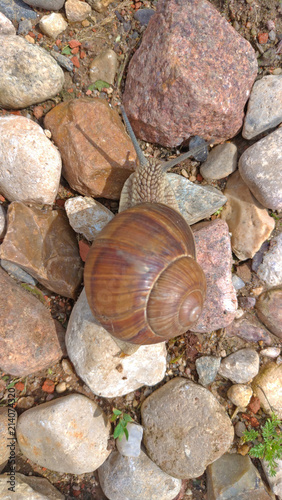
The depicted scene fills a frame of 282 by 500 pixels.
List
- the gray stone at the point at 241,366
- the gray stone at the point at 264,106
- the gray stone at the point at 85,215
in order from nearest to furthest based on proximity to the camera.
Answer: the gray stone at the point at 264,106 → the gray stone at the point at 85,215 → the gray stone at the point at 241,366

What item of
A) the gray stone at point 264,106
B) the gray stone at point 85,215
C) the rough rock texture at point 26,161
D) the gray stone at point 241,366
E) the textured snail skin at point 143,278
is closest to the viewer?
the textured snail skin at point 143,278

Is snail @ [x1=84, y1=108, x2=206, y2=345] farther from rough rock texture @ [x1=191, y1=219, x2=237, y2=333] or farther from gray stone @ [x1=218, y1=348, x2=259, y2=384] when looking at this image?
gray stone @ [x1=218, y1=348, x2=259, y2=384]

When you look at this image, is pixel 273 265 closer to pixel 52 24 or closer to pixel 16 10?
pixel 52 24

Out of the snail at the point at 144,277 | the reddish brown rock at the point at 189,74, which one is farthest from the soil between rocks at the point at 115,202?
the snail at the point at 144,277

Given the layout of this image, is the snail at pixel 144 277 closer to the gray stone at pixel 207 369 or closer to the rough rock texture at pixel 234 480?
the gray stone at pixel 207 369

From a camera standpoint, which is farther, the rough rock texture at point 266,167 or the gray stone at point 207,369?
the gray stone at point 207,369

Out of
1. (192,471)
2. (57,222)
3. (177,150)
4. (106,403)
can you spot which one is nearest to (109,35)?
(177,150)

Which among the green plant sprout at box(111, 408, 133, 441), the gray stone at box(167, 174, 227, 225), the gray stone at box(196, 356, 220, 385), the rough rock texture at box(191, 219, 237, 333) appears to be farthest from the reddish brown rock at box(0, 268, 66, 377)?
the gray stone at box(167, 174, 227, 225)

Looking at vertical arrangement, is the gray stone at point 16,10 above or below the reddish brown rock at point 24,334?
above
